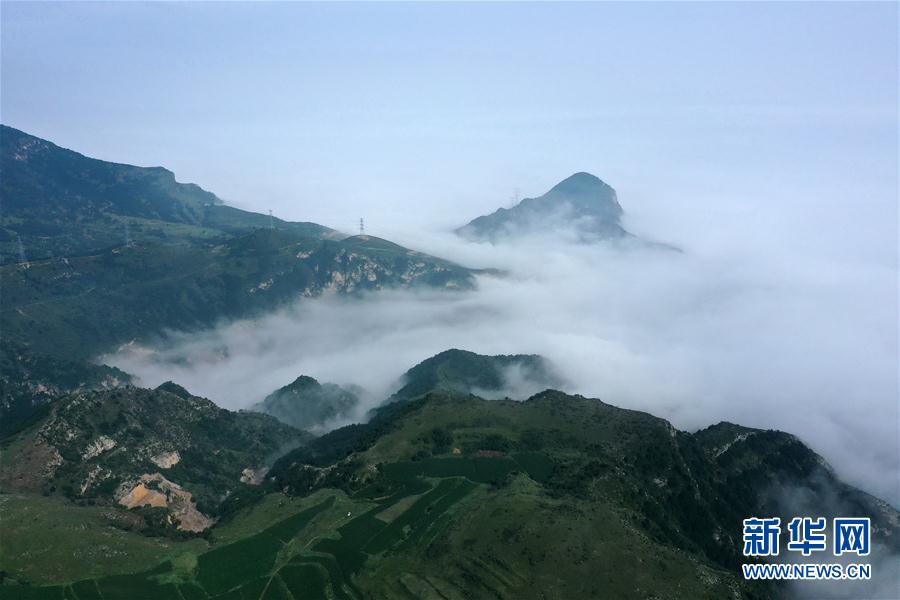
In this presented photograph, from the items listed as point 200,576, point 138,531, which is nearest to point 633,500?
point 200,576

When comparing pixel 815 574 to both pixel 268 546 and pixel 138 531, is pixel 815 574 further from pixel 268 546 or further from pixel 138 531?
pixel 138 531

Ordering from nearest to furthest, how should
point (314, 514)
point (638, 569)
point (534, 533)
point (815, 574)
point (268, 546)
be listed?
point (815, 574), point (638, 569), point (534, 533), point (268, 546), point (314, 514)

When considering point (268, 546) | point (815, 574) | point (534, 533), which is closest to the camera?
point (815, 574)

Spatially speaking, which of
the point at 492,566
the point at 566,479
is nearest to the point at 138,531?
the point at 492,566

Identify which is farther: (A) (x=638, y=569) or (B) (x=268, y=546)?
(B) (x=268, y=546)

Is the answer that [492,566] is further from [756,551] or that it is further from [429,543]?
[756,551]

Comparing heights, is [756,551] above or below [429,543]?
above
